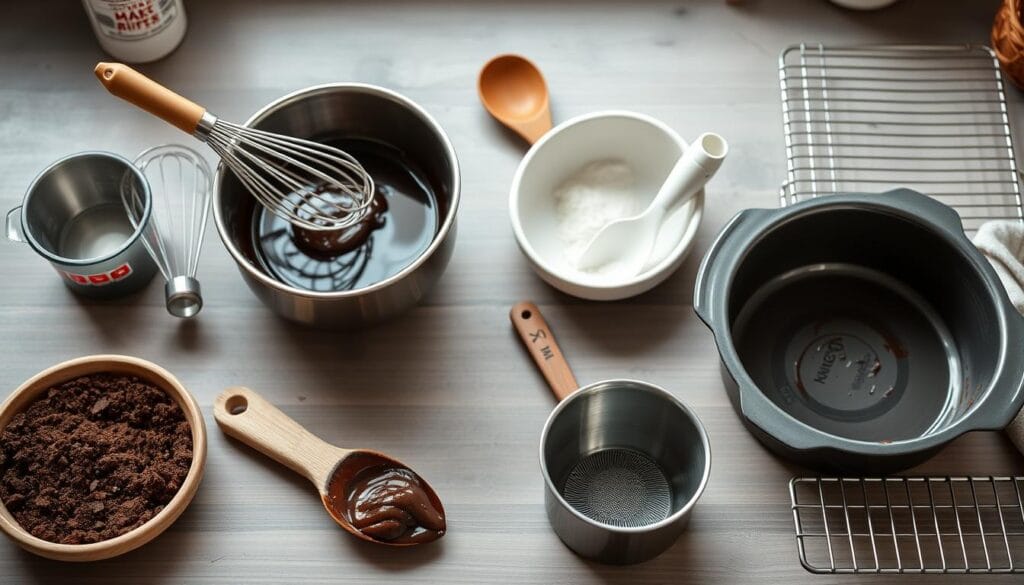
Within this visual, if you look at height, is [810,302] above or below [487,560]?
above

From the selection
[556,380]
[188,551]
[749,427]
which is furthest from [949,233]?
[188,551]

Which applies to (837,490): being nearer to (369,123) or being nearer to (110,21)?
(369,123)

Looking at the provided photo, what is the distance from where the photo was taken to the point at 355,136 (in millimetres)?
1026

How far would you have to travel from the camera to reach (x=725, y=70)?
1.14m

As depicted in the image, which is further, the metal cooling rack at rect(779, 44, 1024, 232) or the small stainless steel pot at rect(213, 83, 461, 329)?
the metal cooling rack at rect(779, 44, 1024, 232)

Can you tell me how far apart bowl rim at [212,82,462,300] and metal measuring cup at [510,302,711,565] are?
135 mm

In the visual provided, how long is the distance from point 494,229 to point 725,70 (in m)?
0.33

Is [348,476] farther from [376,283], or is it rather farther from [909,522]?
[909,522]

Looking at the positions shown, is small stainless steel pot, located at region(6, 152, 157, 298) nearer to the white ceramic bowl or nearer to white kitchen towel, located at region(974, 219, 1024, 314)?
the white ceramic bowl

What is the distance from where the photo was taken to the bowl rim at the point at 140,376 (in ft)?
2.72

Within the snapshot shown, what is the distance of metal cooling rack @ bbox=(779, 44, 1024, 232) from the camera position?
3.44 ft

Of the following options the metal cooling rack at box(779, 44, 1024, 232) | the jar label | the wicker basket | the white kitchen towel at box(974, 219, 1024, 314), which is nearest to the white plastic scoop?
the metal cooling rack at box(779, 44, 1024, 232)

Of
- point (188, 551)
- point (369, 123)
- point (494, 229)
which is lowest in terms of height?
point (188, 551)

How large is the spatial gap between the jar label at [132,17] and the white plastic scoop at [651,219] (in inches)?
21.1
